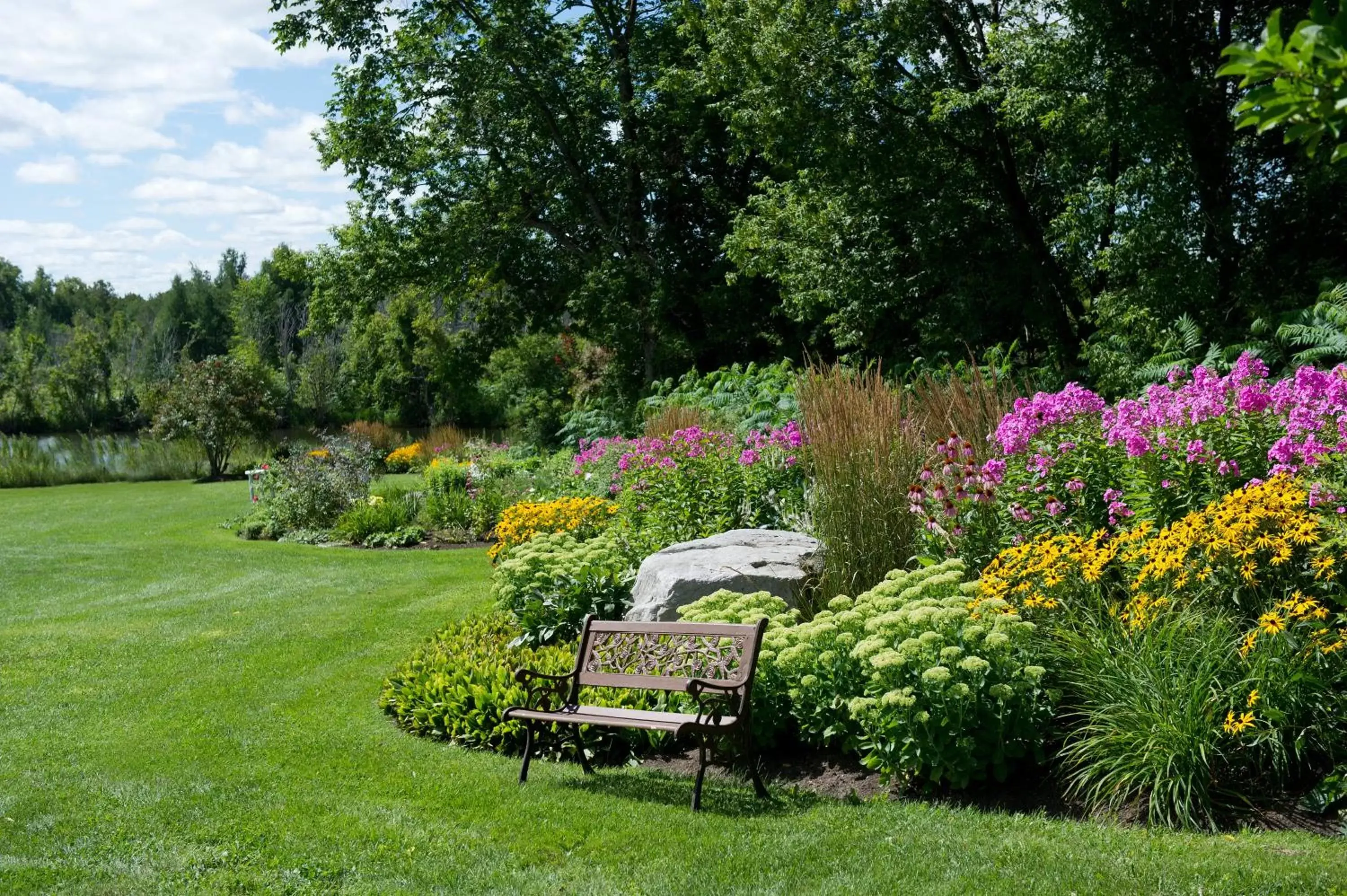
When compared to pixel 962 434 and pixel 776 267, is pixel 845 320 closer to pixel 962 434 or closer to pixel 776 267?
pixel 776 267

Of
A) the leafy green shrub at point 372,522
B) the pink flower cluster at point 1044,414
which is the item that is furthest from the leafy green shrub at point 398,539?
the pink flower cluster at point 1044,414

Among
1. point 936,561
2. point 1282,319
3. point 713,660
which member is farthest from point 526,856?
point 1282,319

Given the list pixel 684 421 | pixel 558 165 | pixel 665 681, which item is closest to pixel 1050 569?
pixel 665 681

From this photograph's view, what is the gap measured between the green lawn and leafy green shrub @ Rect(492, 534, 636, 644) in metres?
A: 1.02

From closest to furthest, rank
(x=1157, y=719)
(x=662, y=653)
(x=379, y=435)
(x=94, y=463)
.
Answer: (x=1157, y=719) → (x=662, y=653) → (x=94, y=463) → (x=379, y=435)

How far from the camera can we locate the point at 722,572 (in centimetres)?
Answer: 670

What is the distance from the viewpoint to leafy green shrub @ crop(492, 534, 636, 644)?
23.5ft

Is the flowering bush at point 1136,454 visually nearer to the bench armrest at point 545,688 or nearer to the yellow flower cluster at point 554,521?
the bench armrest at point 545,688

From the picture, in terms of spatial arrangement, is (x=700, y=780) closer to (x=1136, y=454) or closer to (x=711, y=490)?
(x=1136, y=454)

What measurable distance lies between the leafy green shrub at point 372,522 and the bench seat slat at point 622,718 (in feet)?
28.7

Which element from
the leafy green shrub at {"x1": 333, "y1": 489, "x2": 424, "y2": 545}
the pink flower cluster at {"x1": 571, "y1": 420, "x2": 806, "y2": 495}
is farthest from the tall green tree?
the pink flower cluster at {"x1": 571, "y1": 420, "x2": 806, "y2": 495}

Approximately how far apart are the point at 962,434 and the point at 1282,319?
407 cm

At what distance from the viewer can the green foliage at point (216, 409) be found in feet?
85.3

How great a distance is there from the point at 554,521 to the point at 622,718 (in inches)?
186
